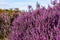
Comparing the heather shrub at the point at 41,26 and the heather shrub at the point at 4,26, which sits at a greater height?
the heather shrub at the point at 41,26

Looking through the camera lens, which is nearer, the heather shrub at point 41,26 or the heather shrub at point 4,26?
the heather shrub at point 41,26

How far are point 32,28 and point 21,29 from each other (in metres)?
0.84

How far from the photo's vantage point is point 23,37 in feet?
20.4

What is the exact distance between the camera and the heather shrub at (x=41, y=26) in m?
4.91

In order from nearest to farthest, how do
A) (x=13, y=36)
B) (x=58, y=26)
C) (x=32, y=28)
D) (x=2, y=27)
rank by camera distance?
(x=58, y=26), (x=32, y=28), (x=13, y=36), (x=2, y=27)

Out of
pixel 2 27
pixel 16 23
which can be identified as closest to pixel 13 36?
pixel 16 23

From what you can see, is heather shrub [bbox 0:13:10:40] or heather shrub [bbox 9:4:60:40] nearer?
heather shrub [bbox 9:4:60:40]

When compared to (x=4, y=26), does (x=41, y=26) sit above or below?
above

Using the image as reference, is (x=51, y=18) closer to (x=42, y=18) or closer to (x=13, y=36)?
(x=42, y=18)

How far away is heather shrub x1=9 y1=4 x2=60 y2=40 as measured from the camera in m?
4.91

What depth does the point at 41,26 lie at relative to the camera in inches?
209

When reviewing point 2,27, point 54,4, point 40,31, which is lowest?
point 2,27

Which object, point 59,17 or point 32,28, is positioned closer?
point 59,17

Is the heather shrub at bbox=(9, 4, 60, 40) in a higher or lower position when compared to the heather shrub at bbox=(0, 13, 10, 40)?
higher
